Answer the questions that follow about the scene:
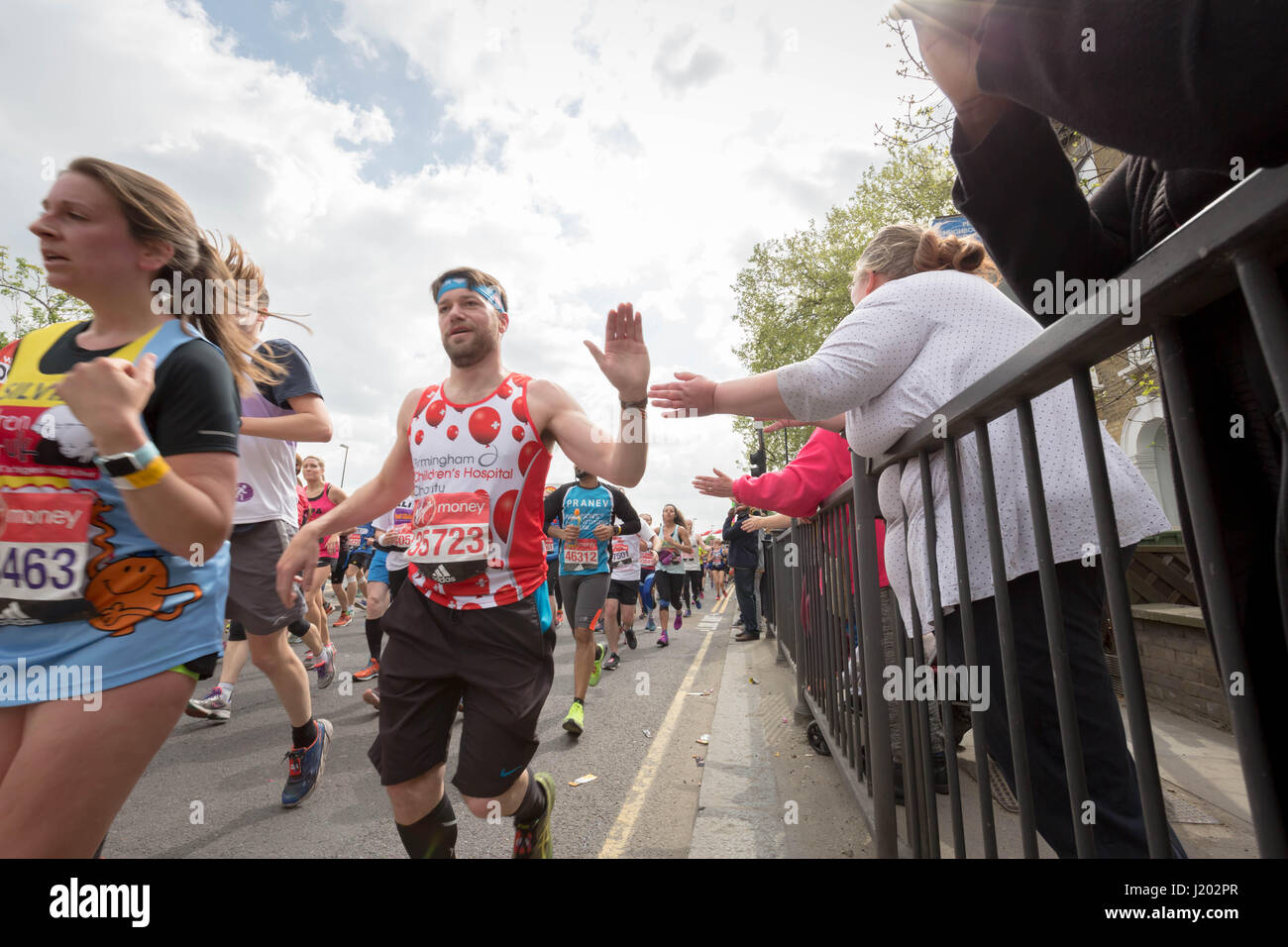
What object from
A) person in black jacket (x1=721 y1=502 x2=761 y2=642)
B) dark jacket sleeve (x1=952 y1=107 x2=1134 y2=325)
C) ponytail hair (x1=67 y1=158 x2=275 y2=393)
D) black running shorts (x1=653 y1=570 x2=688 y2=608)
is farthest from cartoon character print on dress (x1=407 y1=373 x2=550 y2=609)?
black running shorts (x1=653 y1=570 x2=688 y2=608)

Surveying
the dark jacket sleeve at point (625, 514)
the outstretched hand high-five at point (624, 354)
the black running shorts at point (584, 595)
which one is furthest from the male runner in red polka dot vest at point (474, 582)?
the dark jacket sleeve at point (625, 514)

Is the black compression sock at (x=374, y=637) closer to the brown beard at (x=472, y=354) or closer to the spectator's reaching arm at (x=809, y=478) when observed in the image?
the brown beard at (x=472, y=354)

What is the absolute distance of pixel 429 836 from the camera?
7.82 feet

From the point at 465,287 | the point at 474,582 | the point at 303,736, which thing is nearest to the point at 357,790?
the point at 303,736

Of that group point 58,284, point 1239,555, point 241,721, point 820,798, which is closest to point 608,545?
point 241,721

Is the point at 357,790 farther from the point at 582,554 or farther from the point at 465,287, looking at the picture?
the point at 582,554

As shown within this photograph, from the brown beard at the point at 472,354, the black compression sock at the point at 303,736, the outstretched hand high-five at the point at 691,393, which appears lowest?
the black compression sock at the point at 303,736

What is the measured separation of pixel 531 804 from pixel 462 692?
1.79 ft

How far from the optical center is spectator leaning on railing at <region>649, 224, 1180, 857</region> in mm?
1511

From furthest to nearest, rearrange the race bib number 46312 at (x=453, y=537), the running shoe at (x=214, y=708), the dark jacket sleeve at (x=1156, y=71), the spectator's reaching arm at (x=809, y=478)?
the running shoe at (x=214, y=708)
the spectator's reaching arm at (x=809, y=478)
the race bib number 46312 at (x=453, y=537)
the dark jacket sleeve at (x=1156, y=71)

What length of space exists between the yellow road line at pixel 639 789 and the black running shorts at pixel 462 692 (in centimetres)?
84

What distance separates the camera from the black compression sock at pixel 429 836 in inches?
93.6

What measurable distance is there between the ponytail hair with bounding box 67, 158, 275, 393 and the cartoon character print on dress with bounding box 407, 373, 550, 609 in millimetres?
741
